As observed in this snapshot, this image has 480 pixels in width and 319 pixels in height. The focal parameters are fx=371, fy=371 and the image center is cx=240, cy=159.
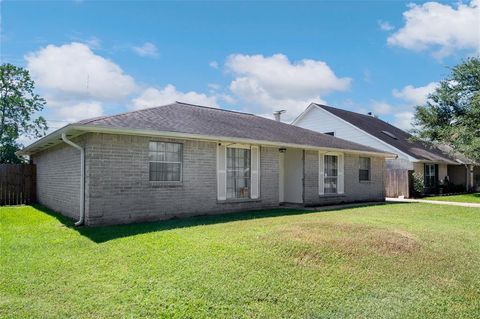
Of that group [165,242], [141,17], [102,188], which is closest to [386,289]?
[165,242]

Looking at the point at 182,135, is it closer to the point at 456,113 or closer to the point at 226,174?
the point at 226,174

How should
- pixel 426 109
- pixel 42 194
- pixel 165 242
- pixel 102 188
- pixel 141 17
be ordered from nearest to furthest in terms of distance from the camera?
pixel 165 242
pixel 102 188
pixel 141 17
pixel 42 194
pixel 426 109

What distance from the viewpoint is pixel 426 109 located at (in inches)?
1074

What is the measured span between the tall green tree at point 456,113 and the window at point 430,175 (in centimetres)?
209

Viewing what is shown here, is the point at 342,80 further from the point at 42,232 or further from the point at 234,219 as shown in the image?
the point at 42,232

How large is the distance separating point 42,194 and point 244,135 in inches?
364

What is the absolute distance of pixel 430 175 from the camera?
27125 millimetres

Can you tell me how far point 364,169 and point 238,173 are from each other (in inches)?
338

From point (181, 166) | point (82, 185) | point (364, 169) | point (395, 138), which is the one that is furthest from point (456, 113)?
point (82, 185)

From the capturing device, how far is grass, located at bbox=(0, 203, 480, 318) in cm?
449

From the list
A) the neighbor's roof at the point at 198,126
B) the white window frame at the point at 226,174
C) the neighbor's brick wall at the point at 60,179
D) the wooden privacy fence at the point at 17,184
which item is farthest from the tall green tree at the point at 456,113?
the wooden privacy fence at the point at 17,184

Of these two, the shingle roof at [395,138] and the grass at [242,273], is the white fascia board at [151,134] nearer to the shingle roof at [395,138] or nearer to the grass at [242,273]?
the grass at [242,273]

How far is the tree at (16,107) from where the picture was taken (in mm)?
26609

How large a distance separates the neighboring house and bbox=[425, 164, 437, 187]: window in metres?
11.7
